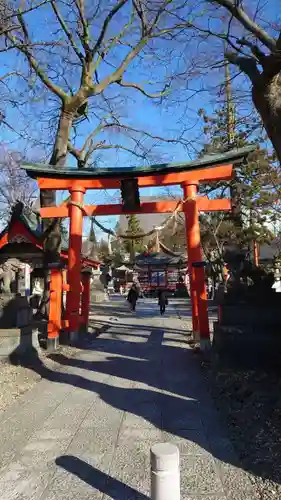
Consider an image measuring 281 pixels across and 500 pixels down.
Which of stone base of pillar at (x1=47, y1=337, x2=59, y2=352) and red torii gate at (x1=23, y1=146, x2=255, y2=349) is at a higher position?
red torii gate at (x1=23, y1=146, x2=255, y2=349)

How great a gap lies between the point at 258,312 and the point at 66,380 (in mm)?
3701

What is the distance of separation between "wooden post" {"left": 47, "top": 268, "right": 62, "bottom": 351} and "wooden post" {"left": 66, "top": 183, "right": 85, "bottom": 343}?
449 mm

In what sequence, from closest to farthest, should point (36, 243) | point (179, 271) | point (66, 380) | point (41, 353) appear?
point (66, 380), point (41, 353), point (36, 243), point (179, 271)

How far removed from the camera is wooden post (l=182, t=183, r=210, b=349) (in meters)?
10.0

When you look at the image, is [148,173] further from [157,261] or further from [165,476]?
[157,261]

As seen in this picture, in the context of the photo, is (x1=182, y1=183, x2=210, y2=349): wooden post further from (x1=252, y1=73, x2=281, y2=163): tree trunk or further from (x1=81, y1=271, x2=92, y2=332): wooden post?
(x1=252, y1=73, x2=281, y2=163): tree trunk

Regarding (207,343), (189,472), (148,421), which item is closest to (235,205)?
(207,343)

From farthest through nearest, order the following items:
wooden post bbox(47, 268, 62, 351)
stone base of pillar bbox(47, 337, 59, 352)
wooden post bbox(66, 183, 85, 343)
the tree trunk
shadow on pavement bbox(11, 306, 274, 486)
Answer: wooden post bbox(66, 183, 85, 343) → wooden post bbox(47, 268, 62, 351) → stone base of pillar bbox(47, 337, 59, 352) → the tree trunk → shadow on pavement bbox(11, 306, 274, 486)

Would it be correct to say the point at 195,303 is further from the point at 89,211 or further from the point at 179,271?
the point at 179,271

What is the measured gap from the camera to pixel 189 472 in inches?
148

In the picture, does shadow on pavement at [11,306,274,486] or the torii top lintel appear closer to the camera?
shadow on pavement at [11,306,274,486]

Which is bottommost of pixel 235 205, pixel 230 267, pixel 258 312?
pixel 258 312

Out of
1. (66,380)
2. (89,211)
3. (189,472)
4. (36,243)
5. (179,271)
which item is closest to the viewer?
(189,472)

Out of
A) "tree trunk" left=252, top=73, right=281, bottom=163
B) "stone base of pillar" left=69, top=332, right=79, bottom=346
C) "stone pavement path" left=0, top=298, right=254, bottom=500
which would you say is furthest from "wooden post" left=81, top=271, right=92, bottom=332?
"tree trunk" left=252, top=73, right=281, bottom=163
